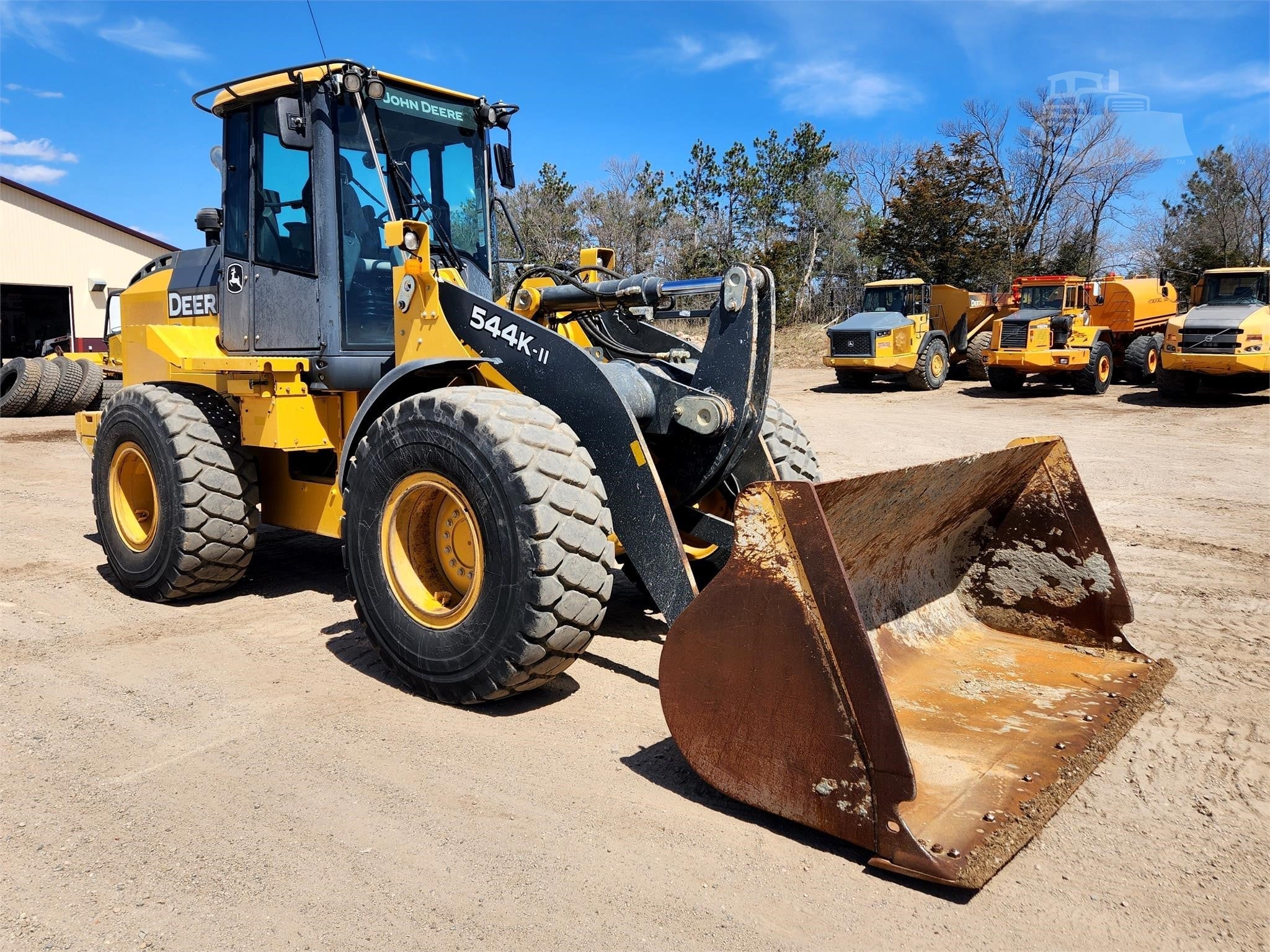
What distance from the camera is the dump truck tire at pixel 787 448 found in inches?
189

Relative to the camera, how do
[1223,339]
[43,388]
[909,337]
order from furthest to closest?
1. [909,337]
2. [43,388]
3. [1223,339]

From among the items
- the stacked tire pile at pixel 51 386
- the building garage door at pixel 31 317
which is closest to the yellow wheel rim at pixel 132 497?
the stacked tire pile at pixel 51 386

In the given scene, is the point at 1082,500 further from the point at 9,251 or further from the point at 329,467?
the point at 9,251

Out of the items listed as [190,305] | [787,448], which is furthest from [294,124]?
[787,448]

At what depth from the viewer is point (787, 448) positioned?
490 cm

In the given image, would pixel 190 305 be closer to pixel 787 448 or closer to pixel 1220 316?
pixel 787 448

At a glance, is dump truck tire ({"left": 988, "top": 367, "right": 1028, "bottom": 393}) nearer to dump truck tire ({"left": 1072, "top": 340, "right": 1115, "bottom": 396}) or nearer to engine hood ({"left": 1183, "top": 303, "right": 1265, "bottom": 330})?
dump truck tire ({"left": 1072, "top": 340, "right": 1115, "bottom": 396})

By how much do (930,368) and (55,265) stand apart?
2232 centimetres

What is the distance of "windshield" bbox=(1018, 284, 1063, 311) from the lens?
20.4 metres

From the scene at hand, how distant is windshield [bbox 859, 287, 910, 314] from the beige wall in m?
18.8

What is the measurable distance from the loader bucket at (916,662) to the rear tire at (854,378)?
18.3 m

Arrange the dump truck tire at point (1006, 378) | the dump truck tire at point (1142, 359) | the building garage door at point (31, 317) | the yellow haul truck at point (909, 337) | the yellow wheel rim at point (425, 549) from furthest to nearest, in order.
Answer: the building garage door at point (31, 317) → the yellow haul truck at point (909, 337) → the dump truck tire at point (1006, 378) → the dump truck tire at point (1142, 359) → the yellow wheel rim at point (425, 549)

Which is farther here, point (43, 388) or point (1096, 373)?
point (1096, 373)

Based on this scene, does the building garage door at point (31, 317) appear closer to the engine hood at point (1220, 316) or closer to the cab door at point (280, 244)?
the cab door at point (280, 244)
